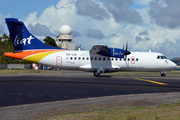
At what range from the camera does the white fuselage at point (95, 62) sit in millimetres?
30016

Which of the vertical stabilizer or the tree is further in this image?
the tree

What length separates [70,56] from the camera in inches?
1193

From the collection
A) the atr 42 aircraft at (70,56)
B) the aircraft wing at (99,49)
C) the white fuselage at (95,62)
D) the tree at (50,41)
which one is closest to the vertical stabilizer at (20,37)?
the atr 42 aircraft at (70,56)

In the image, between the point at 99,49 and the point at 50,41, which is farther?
the point at 50,41

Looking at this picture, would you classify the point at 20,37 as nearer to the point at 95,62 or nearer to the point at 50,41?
A: the point at 95,62

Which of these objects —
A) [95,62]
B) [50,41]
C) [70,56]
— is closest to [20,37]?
[70,56]

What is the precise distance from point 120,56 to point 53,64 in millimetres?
10099

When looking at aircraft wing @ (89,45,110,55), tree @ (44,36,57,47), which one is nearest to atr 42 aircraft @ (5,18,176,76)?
aircraft wing @ (89,45,110,55)

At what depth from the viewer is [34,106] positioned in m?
9.72

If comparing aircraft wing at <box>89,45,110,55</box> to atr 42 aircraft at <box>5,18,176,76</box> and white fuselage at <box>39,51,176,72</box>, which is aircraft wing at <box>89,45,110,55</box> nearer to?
atr 42 aircraft at <box>5,18,176,76</box>

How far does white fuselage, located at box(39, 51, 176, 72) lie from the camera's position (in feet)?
98.5

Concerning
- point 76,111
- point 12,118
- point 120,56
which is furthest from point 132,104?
point 120,56

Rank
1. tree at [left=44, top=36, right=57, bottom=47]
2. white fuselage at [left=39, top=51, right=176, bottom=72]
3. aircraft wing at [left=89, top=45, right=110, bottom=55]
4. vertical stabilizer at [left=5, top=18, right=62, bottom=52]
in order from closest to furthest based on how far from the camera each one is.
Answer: aircraft wing at [left=89, top=45, right=110, bottom=55], vertical stabilizer at [left=5, top=18, right=62, bottom=52], white fuselage at [left=39, top=51, right=176, bottom=72], tree at [left=44, top=36, right=57, bottom=47]

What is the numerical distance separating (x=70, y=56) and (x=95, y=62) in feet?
12.9
